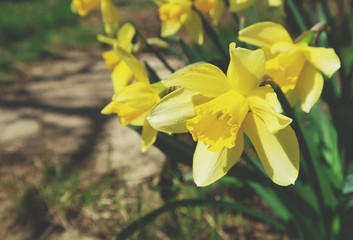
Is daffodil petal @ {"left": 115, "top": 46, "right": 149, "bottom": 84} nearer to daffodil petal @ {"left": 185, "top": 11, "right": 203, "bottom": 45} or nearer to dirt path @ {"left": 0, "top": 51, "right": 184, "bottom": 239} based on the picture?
daffodil petal @ {"left": 185, "top": 11, "right": 203, "bottom": 45}

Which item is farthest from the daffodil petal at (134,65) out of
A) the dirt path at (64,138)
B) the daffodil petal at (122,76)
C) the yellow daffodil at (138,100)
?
the dirt path at (64,138)

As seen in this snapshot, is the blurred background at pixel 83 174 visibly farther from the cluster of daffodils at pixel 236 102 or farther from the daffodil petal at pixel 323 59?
the daffodil petal at pixel 323 59

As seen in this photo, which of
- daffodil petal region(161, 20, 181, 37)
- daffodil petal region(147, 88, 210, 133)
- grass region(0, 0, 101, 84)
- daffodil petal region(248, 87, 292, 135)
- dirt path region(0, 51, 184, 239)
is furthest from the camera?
grass region(0, 0, 101, 84)

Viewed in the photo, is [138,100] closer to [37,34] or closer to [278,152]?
[278,152]

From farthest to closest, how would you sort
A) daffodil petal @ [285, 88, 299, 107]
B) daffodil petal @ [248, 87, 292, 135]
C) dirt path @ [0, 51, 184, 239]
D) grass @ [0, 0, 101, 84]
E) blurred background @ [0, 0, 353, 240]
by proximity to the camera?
1. grass @ [0, 0, 101, 84]
2. dirt path @ [0, 51, 184, 239]
3. blurred background @ [0, 0, 353, 240]
4. daffodil petal @ [285, 88, 299, 107]
5. daffodil petal @ [248, 87, 292, 135]

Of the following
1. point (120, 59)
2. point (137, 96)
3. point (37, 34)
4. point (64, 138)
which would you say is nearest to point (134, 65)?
point (137, 96)

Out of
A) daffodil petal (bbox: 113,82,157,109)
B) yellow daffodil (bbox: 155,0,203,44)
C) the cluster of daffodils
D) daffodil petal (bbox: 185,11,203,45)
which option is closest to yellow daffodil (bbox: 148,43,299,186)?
the cluster of daffodils
